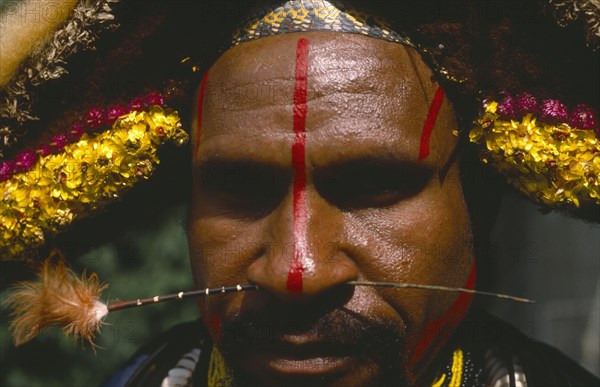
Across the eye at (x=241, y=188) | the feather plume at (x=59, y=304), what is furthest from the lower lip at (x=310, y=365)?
the feather plume at (x=59, y=304)

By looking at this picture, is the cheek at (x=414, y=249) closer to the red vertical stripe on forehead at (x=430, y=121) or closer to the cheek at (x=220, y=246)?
the red vertical stripe on forehead at (x=430, y=121)

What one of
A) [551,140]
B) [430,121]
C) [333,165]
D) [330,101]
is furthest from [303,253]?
[551,140]

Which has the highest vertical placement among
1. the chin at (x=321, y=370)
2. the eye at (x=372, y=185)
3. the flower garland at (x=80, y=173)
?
the eye at (x=372, y=185)

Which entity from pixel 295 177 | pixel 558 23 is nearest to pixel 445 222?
pixel 295 177

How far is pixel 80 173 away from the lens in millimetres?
2553

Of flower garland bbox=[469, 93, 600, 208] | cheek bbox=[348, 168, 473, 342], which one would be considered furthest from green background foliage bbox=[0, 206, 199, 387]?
flower garland bbox=[469, 93, 600, 208]

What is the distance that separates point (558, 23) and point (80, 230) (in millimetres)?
2036

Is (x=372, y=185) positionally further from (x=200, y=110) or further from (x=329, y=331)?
(x=200, y=110)

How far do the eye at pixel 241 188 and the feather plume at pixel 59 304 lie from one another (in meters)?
0.57

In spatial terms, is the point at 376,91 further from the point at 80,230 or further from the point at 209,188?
the point at 80,230

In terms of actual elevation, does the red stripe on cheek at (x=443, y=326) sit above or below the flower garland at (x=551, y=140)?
below

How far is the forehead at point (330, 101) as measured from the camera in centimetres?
220

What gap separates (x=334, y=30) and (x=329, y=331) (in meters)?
1.01

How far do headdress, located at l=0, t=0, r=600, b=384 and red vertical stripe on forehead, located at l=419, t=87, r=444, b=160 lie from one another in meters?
0.06
